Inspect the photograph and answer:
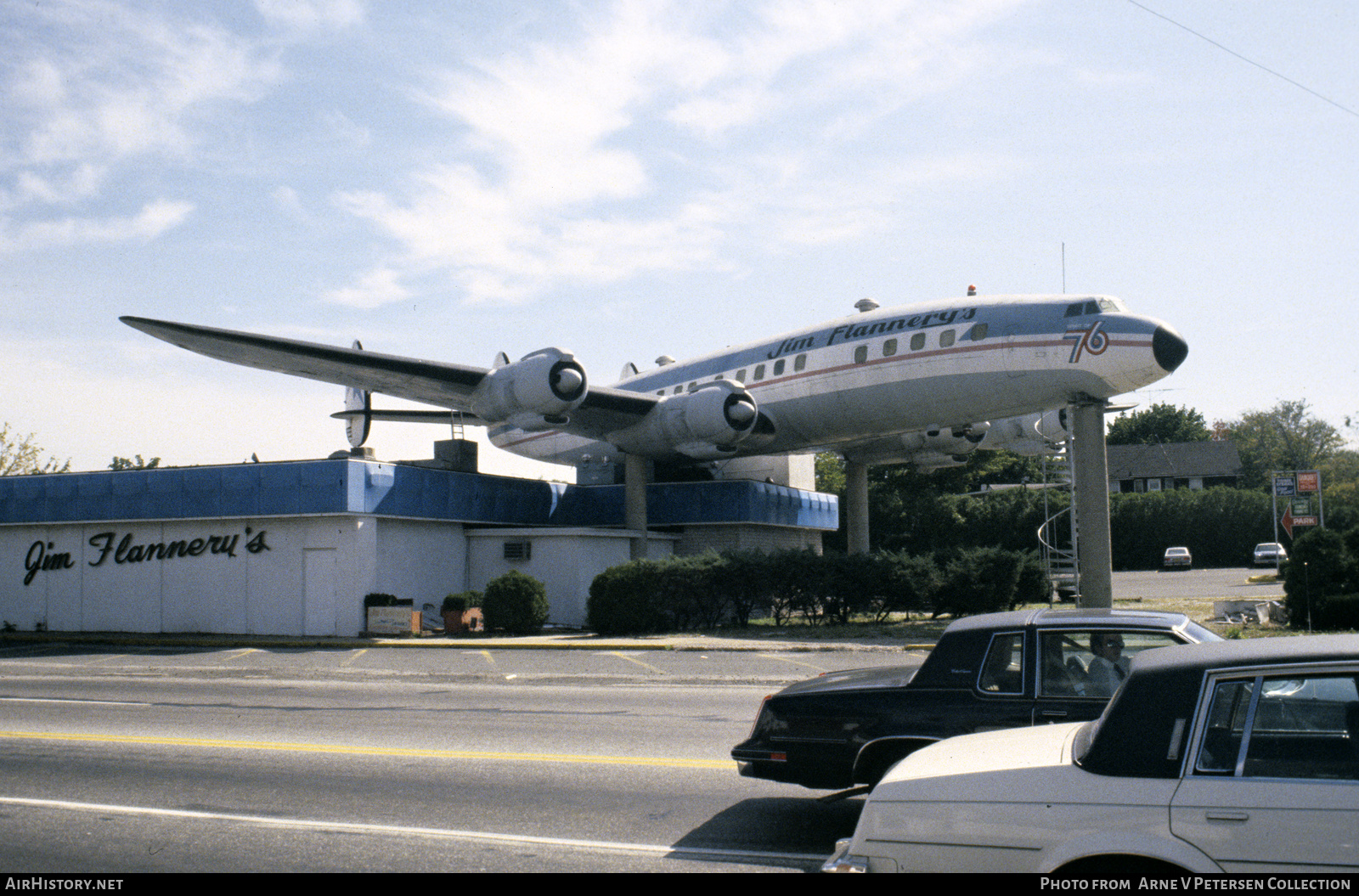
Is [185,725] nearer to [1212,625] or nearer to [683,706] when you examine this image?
[683,706]

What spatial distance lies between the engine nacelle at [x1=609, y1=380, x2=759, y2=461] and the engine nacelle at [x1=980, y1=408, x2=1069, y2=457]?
8.37m

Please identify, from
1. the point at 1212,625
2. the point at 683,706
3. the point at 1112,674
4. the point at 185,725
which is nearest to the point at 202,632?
the point at 185,725

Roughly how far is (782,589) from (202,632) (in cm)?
1573

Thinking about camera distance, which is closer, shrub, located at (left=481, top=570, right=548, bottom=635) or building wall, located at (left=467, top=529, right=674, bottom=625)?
shrub, located at (left=481, top=570, right=548, bottom=635)

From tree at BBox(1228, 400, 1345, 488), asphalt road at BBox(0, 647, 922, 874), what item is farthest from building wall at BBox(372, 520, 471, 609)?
tree at BBox(1228, 400, 1345, 488)

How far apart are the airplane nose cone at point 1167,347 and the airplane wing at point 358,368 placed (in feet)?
43.1

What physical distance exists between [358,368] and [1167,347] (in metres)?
18.4

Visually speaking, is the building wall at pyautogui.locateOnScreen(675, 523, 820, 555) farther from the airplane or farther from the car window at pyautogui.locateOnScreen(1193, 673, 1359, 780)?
the car window at pyautogui.locateOnScreen(1193, 673, 1359, 780)

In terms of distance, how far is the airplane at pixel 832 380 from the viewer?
899 inches

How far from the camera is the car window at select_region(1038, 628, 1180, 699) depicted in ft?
22.2

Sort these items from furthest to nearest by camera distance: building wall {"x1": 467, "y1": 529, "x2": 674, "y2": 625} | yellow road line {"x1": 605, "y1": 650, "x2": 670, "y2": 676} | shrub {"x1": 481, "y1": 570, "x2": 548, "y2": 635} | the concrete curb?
building wall {"x1": 467, "y1": 529, "x2": 674, "y2": 625} → shrub {"x1": 481, "y1": 570, "x2": 548, "y2": 635} → the concrete curb → yellow road line {"x1": 605, "y1": 650, "x2": 670, "y2": 676}

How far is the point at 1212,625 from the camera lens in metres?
24.7

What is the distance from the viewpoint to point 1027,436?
32625mm

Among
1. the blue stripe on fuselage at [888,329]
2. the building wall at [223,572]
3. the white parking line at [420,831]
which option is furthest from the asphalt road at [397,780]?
the blue stripe on fuselage at [888,329]
